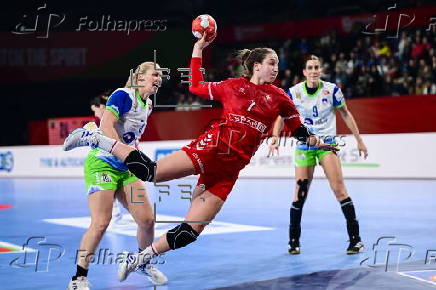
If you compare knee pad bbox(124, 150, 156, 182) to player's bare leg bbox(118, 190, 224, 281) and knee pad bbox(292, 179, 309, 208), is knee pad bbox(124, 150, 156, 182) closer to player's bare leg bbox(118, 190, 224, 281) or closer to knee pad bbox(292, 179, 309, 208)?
player's bare leg bbox(118, 190, 224, 281)

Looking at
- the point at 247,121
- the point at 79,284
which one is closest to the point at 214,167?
the point at 247,121

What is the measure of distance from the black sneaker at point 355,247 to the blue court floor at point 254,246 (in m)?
0.13

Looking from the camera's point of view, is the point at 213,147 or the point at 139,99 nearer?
the point at 213,147

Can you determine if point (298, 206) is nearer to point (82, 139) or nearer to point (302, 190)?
point (302, 190)

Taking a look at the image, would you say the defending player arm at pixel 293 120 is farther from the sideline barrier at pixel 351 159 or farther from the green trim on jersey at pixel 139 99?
the sideline barrier at pixel 351 159

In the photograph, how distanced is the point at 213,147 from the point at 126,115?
94 centimetres

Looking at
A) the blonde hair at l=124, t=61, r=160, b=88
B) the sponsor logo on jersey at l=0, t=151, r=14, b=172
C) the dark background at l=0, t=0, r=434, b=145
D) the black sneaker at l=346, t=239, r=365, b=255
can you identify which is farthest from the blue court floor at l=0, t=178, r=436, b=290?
the dark background at l=0, t=0, r=434, b=145

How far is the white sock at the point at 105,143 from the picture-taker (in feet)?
18.9

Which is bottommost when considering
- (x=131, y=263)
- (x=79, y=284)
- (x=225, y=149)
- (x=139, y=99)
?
(x=79, y=284)

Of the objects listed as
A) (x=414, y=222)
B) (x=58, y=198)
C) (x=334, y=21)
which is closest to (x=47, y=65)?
(x=334, y=21)

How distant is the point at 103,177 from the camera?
19.9ft

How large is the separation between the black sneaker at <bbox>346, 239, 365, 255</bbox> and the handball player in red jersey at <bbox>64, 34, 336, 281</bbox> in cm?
256

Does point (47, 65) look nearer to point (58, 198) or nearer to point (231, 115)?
point (58, 198)

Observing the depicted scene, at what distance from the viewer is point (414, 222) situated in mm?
10672
